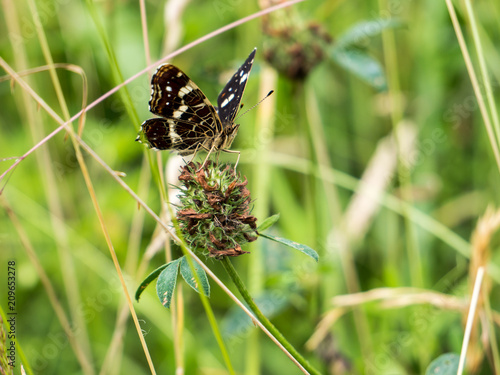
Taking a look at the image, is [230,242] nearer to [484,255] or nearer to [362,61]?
[484,255]

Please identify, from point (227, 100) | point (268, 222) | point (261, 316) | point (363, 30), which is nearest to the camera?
point (261, 316)

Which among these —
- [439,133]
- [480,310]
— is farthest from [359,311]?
[439,133]

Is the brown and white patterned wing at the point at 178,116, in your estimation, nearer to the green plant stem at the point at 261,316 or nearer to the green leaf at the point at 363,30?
the green plant stem at the point at 261,316

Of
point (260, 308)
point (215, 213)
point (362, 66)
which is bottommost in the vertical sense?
point (260, 308)

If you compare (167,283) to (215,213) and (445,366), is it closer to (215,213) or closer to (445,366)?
(215,213)

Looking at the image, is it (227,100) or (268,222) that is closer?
(268,222)

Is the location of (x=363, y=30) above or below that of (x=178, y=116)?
above

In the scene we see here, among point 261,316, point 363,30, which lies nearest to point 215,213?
point 261,316

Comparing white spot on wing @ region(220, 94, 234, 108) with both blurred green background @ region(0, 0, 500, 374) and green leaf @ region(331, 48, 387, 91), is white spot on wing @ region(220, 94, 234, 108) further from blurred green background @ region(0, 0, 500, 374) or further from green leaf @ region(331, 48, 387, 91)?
green leaf @ region(331, 48, 387, 91)
